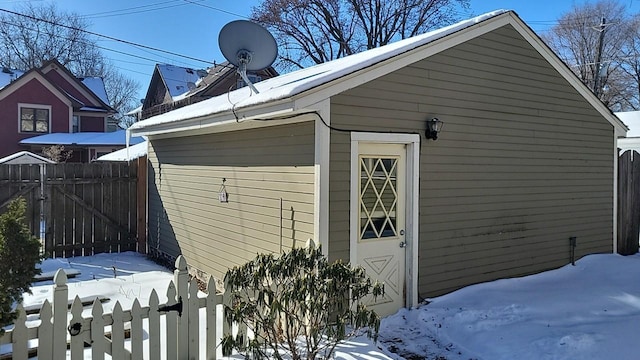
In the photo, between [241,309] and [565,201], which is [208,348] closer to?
[241,309]

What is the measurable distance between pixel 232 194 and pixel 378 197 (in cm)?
220

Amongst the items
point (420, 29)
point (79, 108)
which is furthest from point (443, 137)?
point (79, 108)

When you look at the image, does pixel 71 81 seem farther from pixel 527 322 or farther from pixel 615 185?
pixel 527 322

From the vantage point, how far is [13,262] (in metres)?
2.88

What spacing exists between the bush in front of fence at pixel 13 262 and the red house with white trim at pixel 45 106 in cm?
2353

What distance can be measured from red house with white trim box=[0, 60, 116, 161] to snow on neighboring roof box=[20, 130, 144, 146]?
0.84 meters

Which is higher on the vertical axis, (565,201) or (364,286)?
(565,201)

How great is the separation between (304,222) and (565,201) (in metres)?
4.71

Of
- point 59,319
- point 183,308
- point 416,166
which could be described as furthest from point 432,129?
point 59,319

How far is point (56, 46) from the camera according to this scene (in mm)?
31688

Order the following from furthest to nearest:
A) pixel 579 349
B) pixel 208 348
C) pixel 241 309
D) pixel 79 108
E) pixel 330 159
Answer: pixel 79 108, pixel 330 159, pixel 579 349, pixel 208 348, pixel 241 309

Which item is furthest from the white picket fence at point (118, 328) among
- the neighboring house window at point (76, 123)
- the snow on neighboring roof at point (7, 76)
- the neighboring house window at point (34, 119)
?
the snow on neighboring roof at point (7, 76)

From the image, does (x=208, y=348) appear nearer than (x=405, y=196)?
Yes

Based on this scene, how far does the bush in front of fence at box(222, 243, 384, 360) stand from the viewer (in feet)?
10.7
